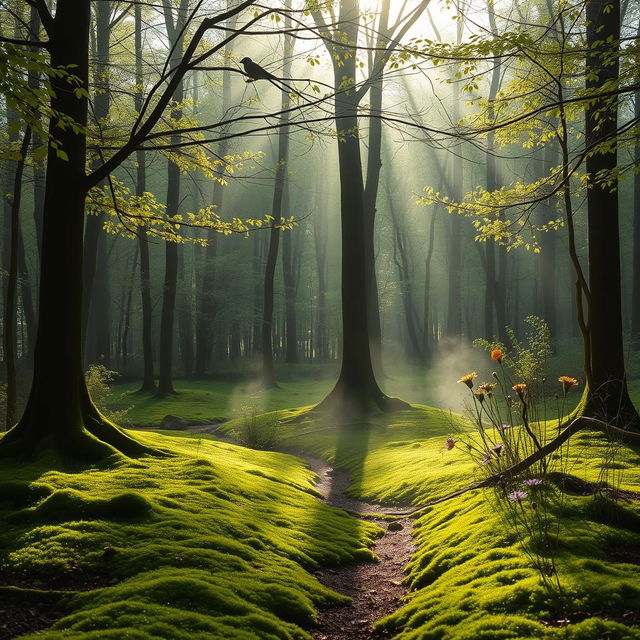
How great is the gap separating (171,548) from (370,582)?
181 centimetres

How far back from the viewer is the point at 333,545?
564 centimetres

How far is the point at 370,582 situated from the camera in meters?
5.07

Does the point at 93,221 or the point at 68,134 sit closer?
the point at 68,134

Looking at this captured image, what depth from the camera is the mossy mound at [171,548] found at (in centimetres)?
346

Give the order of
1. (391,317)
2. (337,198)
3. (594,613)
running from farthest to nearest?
1. (391,317)
2. (337,198)
3. (594,613)

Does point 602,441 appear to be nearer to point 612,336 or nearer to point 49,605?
point 612,336

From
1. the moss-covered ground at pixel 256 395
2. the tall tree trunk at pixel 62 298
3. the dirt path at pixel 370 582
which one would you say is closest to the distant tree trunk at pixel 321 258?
the moss-covered ground at pixel 256 395

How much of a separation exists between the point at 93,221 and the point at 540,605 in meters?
18.4

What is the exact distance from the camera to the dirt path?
410 cm

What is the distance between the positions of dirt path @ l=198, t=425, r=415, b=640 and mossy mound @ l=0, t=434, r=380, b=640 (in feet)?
0.47

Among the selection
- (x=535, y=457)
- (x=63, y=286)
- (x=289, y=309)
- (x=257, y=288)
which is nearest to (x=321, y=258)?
(x=257, y=288)

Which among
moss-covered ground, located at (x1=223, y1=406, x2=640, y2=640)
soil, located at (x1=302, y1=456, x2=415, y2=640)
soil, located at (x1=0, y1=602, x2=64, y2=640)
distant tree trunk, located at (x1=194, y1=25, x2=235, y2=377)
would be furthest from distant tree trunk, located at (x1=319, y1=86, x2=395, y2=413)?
distant tree trunk, located at (x1=194, y1=25, x2=235, y2=377)

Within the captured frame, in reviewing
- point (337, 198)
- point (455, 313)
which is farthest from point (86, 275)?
point (337, 198)

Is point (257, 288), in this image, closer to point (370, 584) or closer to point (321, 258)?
point (321, 258)
